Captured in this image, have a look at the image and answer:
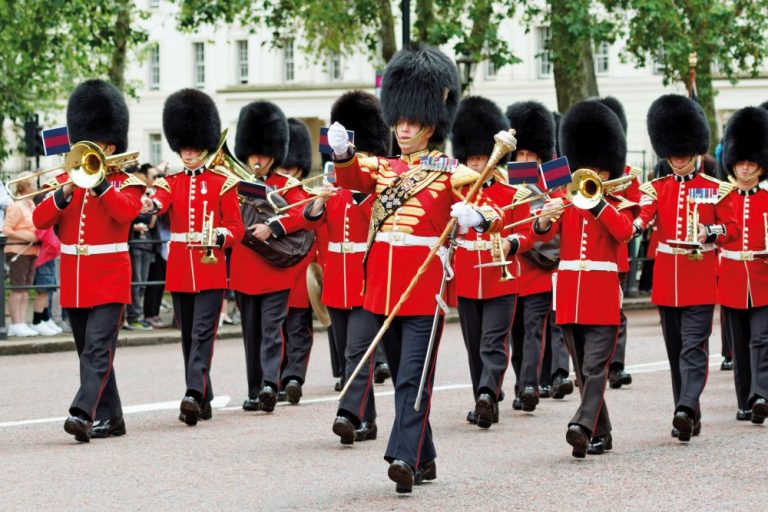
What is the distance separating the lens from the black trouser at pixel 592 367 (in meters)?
8.58

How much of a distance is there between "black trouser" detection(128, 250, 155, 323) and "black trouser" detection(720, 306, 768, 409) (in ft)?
26.4

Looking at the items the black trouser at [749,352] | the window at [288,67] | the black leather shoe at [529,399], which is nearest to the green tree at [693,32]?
the black trouser at [749,352]

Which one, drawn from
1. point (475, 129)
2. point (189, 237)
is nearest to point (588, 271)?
point (475, 129)

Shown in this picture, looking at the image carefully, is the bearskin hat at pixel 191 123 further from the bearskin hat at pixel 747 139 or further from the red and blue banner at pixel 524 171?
the bearskin hat at pixel 747 139

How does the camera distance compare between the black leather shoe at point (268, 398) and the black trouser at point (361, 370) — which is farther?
the black leather shoe at point (268, 398)

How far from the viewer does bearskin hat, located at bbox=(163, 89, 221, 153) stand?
34.4 feet

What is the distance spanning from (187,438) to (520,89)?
4259 centimetres

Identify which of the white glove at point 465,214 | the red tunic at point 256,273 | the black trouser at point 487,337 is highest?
the white glove at point 465,214

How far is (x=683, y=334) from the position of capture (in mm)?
9445

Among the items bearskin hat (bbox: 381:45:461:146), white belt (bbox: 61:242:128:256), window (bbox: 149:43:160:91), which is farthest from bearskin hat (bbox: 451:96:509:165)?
window (bbox: 149:43:160:91)

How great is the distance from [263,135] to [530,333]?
2.33m

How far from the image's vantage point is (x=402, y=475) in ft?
24.1

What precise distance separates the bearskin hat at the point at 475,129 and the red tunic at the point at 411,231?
126 inches

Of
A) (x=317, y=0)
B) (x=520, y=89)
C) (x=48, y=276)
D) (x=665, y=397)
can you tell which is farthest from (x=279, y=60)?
(x=665, y=397)
